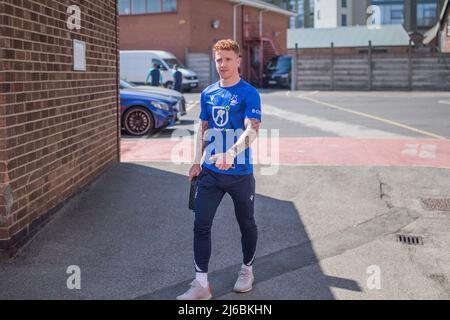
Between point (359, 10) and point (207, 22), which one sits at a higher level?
point (359, 10)

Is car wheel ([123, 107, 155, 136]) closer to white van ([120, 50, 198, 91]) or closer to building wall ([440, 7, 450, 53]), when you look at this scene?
white van ([120, 50, 198, 91])

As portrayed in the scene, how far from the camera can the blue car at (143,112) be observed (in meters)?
13.5

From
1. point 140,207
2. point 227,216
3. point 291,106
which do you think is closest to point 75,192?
point 140,207

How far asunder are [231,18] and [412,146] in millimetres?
29350

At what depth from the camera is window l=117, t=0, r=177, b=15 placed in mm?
35281

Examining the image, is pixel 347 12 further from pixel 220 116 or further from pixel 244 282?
pixel 244 282

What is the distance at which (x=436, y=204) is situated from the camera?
7.20 m

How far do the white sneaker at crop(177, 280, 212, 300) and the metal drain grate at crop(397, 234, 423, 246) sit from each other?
236 cm

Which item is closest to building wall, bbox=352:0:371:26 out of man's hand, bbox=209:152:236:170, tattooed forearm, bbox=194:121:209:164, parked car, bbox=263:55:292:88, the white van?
parked car, bbox=263:55:292:88

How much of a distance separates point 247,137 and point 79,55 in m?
3.78

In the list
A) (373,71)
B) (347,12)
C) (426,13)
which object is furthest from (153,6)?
(426,13)

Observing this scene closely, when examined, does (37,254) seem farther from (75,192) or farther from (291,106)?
(291,106)

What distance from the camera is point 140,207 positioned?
705 cm

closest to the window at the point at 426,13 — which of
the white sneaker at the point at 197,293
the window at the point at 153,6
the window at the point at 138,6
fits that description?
the window at the point at 153,6
